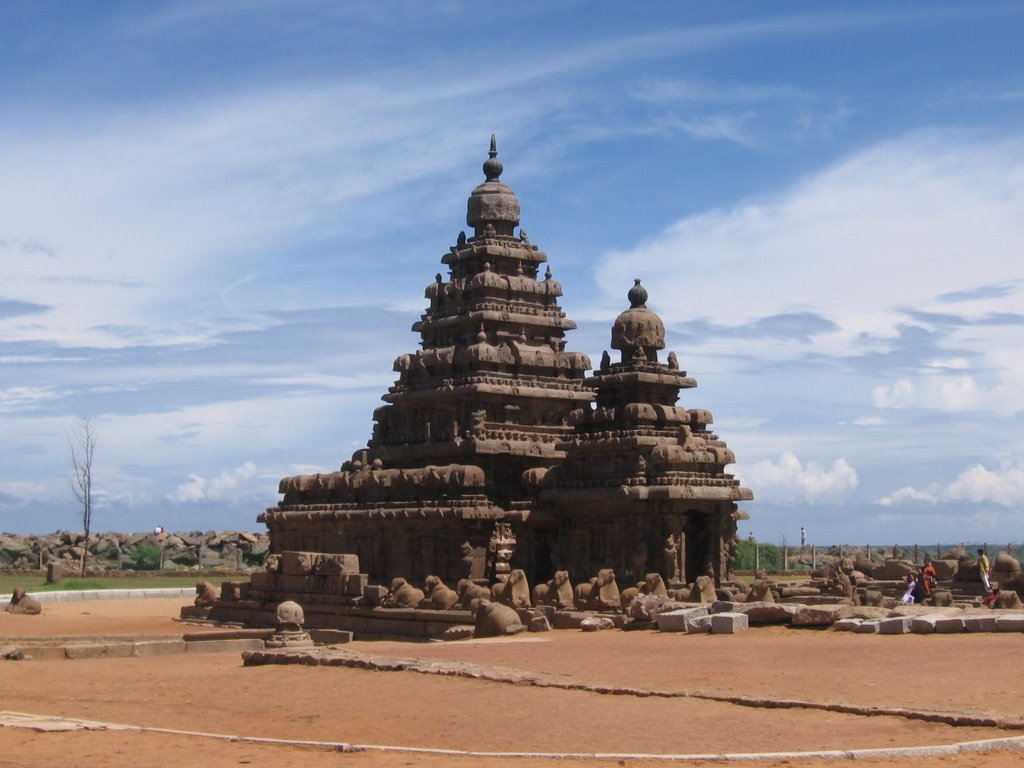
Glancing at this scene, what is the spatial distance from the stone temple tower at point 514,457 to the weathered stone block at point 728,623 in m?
11.2

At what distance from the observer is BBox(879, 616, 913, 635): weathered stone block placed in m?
25.2

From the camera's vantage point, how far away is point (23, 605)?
45.5 meters

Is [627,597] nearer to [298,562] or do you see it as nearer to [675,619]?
[675,619]

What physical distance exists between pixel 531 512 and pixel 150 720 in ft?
80.5

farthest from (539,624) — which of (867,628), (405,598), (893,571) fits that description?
(893,571)

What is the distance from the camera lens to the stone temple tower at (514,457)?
131 feet

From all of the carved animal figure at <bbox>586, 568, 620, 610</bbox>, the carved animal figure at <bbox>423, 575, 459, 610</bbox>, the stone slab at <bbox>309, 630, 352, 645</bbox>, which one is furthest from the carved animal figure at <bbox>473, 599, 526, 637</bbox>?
the carved animal figure at <bbox>423, 575, 459, 610</bbox>

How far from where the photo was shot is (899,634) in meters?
25.2

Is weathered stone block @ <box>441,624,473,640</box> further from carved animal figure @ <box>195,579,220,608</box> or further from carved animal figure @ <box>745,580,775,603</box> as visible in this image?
carved animal figure @ <box>195,579,220,608</box>

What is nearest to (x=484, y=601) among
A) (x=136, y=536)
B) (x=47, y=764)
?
(x=47, y=764)

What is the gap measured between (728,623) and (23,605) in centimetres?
2629

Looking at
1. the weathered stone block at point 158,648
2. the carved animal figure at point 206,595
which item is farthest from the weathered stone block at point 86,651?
the carved animal figure at point 206,595

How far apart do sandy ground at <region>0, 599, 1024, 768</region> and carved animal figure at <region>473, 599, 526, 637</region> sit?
133 inches

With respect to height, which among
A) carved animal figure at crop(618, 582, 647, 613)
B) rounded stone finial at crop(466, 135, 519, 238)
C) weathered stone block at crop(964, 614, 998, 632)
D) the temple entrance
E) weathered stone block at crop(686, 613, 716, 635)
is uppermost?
rounded stone finial at crop(466, 135, 519, 238)
